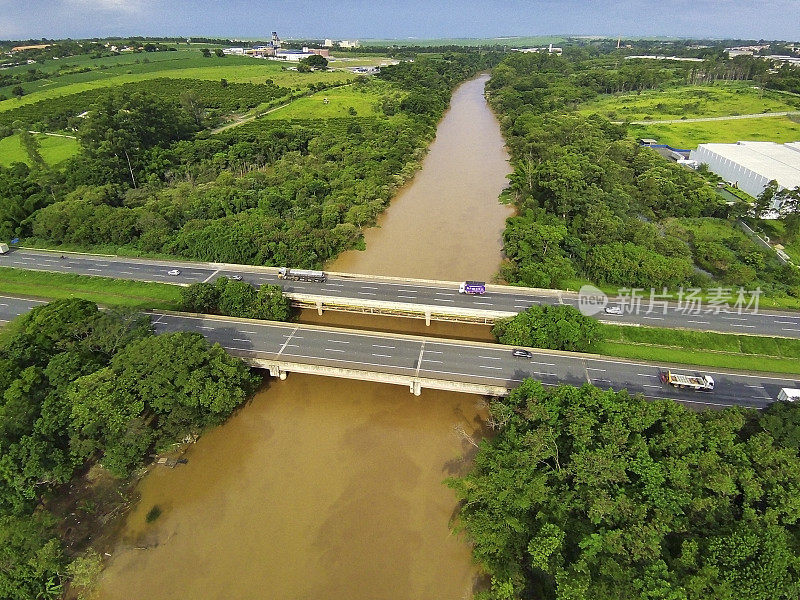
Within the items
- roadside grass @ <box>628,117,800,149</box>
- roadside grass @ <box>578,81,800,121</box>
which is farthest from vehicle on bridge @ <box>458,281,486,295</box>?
roadside grass @ <box>578,81,800,121</box>

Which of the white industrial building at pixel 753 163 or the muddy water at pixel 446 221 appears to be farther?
the white industrial building at pixel 753 163

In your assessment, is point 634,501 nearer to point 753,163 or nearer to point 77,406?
point 77,406

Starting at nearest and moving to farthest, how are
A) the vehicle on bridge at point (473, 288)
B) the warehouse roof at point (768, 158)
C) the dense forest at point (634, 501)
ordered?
the dense forest at point (634, 501) → the vehicle on bridge at point (473, 288) → the warehouse roof at point (768, 158)

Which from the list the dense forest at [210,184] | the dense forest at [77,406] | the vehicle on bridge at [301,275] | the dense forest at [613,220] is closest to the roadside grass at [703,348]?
the dense forest at [613,220]

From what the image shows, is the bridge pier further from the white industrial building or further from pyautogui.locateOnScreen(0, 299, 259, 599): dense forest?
the white industrial building

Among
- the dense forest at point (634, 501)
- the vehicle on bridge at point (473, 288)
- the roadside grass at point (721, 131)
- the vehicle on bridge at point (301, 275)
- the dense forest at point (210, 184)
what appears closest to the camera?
the dense forest at point (634, 501)

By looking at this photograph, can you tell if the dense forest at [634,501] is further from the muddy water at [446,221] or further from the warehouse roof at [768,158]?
the warehouse roof at [768,158]

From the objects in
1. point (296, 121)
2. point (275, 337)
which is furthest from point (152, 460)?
point (296, 121)
